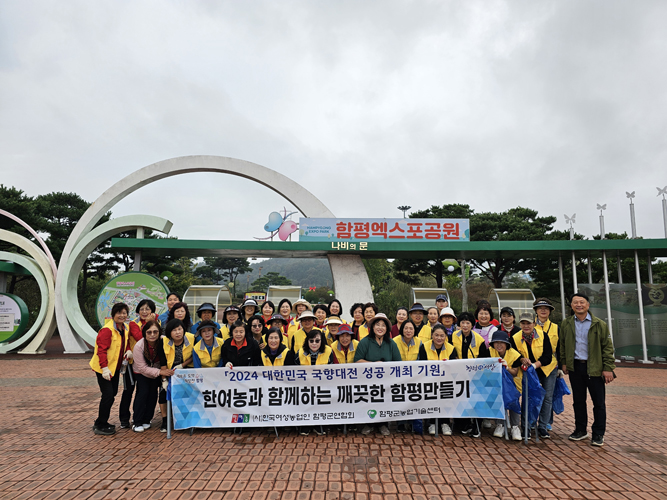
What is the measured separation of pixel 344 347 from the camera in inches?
190

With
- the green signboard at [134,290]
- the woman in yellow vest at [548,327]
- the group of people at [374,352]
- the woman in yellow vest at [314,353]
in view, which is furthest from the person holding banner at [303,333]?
the green signboard at [134,290]

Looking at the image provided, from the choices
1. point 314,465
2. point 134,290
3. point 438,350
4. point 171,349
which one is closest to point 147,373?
point 171,349

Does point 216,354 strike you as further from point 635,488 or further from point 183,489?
point 635,488

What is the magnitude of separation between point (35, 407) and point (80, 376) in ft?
8.68

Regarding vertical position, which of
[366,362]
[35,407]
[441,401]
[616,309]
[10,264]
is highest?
[10,264]

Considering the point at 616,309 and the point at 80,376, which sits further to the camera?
the point at 616,309

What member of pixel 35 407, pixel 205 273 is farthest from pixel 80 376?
pixel 205 273

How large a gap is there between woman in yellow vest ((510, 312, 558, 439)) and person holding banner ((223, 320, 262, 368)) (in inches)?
127

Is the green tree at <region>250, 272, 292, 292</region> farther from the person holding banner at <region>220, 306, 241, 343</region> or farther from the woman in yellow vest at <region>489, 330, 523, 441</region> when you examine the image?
the woman in yellow vest at <region>489, 330, 523, 441</region>

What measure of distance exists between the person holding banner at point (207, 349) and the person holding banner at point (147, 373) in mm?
332

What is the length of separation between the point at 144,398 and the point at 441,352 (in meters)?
3.76

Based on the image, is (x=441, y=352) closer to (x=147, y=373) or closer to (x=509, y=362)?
(x=509, y=362)

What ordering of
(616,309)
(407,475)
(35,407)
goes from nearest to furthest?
1. (407,475)
2. (35,407)
3. (616,309)

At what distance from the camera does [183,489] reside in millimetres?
3227
